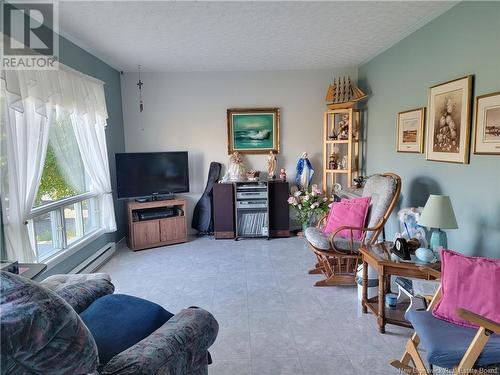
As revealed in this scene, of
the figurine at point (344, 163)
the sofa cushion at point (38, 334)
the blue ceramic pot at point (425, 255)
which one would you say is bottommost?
the blue ceramic pot at point (425, 255)

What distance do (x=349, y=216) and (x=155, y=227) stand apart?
252 centimetres

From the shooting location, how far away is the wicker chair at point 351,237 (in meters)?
2.96

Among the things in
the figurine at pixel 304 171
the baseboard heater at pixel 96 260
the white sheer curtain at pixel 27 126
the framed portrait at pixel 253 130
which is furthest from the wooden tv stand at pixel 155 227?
the figurine at pixel 304 171

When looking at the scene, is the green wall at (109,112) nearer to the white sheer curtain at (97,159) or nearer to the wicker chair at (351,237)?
the white sheer curtain at (97,159)

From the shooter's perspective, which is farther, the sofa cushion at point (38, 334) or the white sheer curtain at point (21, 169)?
the white sheer curtain at point (21, 169)

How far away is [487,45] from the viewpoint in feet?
7.22

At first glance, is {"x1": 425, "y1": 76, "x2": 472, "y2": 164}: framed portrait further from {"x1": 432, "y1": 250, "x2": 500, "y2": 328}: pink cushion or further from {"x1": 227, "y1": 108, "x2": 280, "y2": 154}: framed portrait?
{"x1": 227, "y1": 108, "x2": 280, "y2": 154}: framed portrait

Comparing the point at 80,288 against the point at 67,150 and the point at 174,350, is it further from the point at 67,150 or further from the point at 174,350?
the point at 67,150

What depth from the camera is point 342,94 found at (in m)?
4.50

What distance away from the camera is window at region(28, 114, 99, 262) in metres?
2.85

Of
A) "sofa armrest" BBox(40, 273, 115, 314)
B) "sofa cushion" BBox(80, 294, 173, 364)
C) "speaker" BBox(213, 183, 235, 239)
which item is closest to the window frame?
"sofa armrest" BBox(40, 273, 115, 314)

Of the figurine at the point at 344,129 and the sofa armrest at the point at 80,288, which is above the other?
the figurine at the point at 344,129

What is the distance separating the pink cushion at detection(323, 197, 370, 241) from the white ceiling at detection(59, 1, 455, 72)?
1.66m

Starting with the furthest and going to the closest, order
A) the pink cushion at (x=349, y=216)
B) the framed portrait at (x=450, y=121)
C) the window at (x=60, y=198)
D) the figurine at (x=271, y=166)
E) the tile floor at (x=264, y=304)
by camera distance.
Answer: the figurine at (x=271, y=166) → the pink cushion at (x=349, y=216) → the window at (x=60, y=198) → the framed portrait at (x=450, y=121) → the tile floor at (x=264, y=304)
